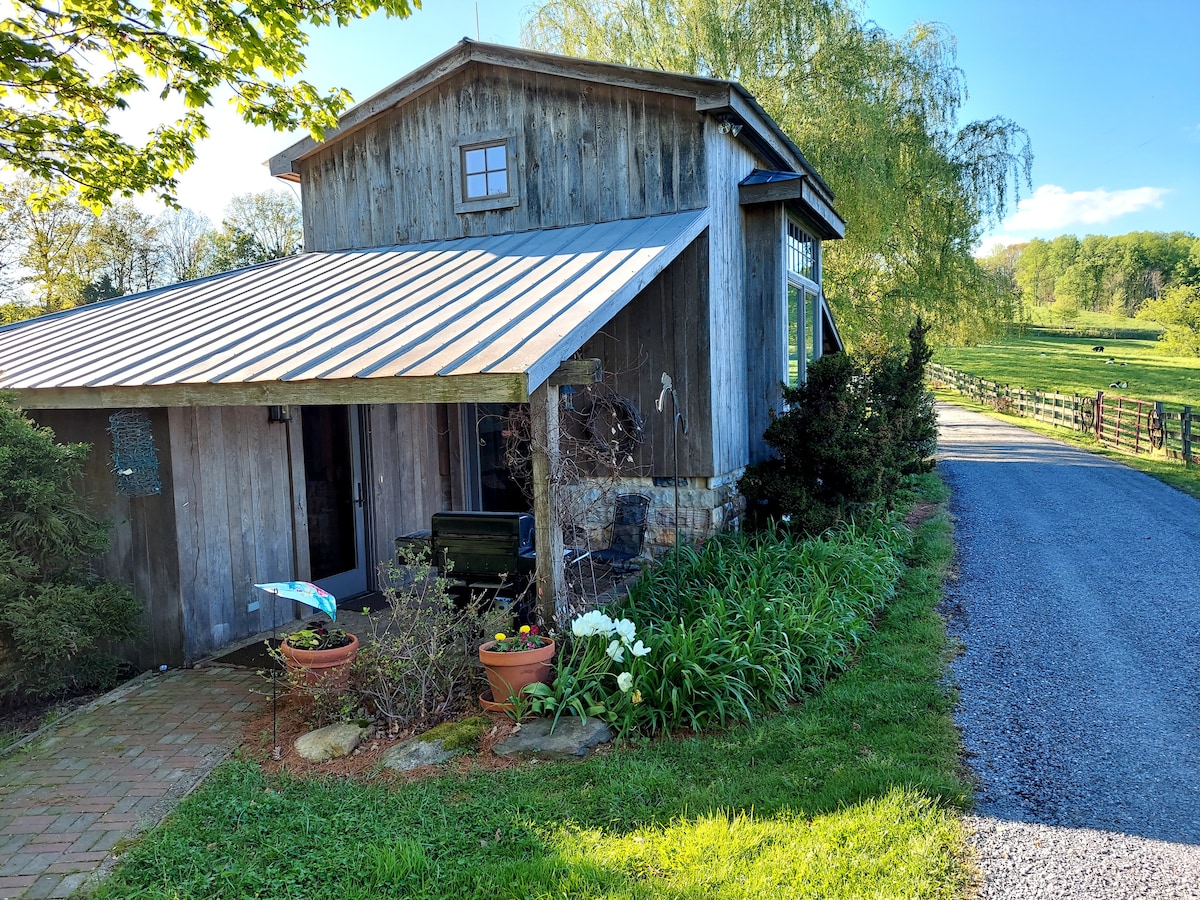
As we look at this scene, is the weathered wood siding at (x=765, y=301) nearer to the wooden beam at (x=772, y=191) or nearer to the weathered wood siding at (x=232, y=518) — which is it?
the wooden beam at (x=772, y=191)

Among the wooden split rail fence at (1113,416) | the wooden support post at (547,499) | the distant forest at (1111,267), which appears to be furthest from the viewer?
the distant forest at (1111,267)

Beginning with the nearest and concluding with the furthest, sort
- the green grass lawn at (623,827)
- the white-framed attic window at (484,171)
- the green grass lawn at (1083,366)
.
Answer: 1. the green grass lawn at (623,827)
2. the white-framed attic window at (484,171)
3. the green grass lawn at (1083,366)

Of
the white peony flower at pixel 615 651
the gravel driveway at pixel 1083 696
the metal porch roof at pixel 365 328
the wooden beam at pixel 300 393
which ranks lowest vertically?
the gravel driveway at pixel 1083 696

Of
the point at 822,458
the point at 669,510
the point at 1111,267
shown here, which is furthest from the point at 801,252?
the point at 1111,267

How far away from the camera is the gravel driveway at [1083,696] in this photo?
3.17 meters

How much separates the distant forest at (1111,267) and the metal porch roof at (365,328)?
208 feet

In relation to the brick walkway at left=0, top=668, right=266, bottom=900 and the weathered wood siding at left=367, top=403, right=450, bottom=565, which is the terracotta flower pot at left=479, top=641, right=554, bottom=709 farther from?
the weathered wood siding at left=367, top=403, right=450, bottom=565

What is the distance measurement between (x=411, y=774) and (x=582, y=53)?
603 inches

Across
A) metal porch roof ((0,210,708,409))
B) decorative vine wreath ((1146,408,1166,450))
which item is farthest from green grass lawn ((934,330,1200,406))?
metal porch roof ((0,210,708,409))

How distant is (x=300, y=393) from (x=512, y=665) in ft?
6.98

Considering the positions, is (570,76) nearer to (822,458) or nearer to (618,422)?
(618,422)

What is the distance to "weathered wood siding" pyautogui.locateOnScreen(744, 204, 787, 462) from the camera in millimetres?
8648

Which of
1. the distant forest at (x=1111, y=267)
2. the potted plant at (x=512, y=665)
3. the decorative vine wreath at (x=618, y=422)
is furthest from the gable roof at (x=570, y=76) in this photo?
the distant forest at (x=1111, y=267)

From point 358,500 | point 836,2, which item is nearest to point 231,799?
point 358,500
